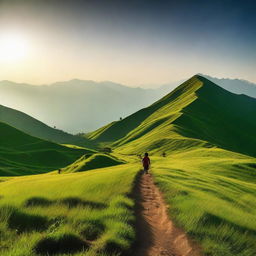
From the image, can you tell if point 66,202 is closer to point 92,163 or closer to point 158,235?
point 158,235

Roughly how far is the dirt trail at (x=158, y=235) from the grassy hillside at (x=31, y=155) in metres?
90.3

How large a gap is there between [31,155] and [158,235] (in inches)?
5778

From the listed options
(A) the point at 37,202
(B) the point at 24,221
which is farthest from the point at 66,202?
(B) the point at 24,221

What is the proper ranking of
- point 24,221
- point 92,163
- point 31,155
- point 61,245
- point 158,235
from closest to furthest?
1. point 61,245
2. point 158,235
3. point 24,221
4. point 92,163
5. point 31,155

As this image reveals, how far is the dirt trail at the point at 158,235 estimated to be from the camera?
1258 cm

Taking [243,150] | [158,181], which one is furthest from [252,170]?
[243,150]

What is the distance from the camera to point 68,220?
1454 cm

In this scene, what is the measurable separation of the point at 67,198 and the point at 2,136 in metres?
191

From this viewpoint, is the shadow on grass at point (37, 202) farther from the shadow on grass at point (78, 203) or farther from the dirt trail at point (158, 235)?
the dirt trail at point (158, 235)

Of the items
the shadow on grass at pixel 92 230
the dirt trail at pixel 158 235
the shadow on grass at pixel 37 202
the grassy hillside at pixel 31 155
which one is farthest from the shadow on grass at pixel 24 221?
the grassy hillside at pixel 31 155

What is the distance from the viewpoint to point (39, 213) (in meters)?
16.0

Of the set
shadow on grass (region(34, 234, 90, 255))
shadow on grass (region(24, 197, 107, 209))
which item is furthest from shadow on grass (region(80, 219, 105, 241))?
shadow on grass (region(24, 197, 107, 209))

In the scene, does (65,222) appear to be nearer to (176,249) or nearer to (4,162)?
(176,249)

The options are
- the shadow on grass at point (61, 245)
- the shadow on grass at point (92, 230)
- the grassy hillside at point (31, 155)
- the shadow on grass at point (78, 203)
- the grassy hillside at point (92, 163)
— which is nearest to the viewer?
the shadow on grass at point (61, 245)
